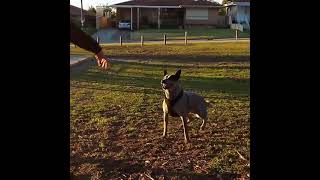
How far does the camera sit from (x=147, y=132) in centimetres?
682

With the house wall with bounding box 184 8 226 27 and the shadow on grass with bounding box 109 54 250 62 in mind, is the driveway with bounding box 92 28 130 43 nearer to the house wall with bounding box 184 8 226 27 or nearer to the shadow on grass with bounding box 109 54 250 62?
the house wall with bounding box 184 8 226 27

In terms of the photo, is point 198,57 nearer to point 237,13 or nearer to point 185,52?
point 185,52

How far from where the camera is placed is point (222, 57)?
68.5 ft

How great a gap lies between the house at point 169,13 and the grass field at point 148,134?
115ft

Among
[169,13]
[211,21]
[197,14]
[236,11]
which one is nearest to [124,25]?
[169,13]

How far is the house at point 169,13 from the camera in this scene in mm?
47750

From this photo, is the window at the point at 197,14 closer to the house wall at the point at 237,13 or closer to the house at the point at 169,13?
the house at the point at 169,13

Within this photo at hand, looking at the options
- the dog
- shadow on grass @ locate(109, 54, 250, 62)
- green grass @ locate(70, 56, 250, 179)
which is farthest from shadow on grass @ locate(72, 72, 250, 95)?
shadow on grass @ locate(109, 54, 250, 62)

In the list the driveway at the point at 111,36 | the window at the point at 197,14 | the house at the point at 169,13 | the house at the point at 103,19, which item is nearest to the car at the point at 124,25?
the driveway at the point at 111,36

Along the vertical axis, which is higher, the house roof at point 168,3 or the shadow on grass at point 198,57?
the house roof at point 168,3

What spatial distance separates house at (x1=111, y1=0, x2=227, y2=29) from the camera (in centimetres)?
4775
